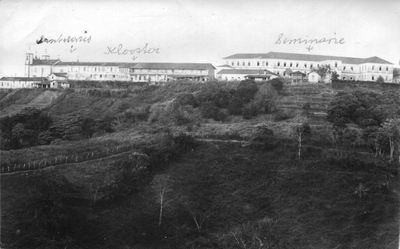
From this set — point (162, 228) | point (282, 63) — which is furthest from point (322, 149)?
point (282, 63)

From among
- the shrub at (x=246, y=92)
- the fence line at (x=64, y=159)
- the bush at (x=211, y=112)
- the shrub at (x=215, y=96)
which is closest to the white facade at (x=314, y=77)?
the shrub at (x=246, y=92)

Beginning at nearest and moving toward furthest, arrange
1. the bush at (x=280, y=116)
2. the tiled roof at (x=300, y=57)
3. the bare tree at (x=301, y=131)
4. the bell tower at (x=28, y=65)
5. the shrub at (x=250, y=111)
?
the bare tree at (x=301, y=131) → the bush at (x=280, y=116) → the shrub at (x=250, y=111) → the tiled roof at (x=300, y=57) → the bell tower at (x=28, y=65)

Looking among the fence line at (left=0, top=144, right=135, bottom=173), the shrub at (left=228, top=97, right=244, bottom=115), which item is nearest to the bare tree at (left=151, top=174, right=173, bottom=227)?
the fence line at (left=0, top=144, right=135, bottom=173)

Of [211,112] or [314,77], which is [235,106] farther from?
[314,77]

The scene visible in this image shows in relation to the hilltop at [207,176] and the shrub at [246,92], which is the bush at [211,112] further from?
the shrub at [246,92]

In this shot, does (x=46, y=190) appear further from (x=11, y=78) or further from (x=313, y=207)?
(x=11, y=78)

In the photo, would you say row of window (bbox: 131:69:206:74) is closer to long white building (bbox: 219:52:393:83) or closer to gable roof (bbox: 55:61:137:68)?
gable roof (bbox: 55:61:137:68)
